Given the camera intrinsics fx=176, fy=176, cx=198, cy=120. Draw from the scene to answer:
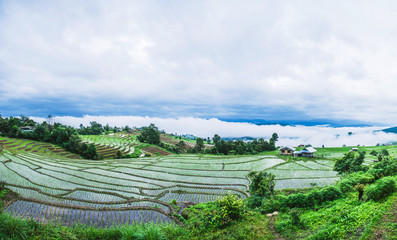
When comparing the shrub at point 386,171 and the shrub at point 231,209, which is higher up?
the shrub at point 386,171

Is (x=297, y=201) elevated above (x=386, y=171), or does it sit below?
below

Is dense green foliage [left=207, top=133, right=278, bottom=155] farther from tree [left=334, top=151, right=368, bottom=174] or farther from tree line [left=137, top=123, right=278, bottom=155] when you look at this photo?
tree [left=334, top=151, right=368, bottom=174]

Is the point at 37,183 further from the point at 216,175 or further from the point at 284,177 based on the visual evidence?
the point at 284,177

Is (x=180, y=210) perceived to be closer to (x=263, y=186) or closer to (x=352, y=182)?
(x=263, y=186)

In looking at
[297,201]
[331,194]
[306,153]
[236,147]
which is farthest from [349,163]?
[236,147]

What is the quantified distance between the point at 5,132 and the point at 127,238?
316ft

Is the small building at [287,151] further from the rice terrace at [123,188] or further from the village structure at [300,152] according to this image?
the rice terrace at [123,188]

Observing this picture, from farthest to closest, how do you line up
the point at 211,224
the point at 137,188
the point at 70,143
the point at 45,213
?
the point at 70,143, the point at 137,188, the point at 45,213, the point at 211,224

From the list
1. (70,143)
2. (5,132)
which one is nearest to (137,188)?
(70,143)

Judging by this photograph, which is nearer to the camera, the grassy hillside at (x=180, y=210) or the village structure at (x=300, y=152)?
the grassy hillside at (x=180, y=210)

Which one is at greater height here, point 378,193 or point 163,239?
point 378,193

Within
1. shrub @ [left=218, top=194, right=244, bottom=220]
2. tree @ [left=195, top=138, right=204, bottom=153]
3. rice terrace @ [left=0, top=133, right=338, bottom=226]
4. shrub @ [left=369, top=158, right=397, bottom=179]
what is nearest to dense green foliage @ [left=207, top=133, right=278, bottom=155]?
tree @ [left=195, top=138, right=204, bottom=153]

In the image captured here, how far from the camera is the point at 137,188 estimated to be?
77.2 ft

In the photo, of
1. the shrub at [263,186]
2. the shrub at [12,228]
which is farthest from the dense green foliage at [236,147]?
the shrub at [12,228]
